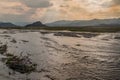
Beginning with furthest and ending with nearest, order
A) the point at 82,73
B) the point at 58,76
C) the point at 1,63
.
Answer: the point at 1,63
the point at 82,73
the point at 58,76

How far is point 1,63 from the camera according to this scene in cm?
3488

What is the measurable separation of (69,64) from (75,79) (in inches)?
379

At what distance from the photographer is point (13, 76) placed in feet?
89.1

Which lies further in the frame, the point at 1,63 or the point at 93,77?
the point at 1,63

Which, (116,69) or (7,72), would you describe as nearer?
(7,72)

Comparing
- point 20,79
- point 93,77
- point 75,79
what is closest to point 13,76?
point 20,79

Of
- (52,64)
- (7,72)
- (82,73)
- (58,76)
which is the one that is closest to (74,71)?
(82,73)

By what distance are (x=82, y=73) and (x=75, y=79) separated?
3.42m

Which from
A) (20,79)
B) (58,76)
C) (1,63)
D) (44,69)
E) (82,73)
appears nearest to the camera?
(20,79)

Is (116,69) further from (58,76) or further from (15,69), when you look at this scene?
(15,69)

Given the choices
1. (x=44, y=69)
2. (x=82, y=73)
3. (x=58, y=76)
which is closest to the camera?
(x=58, y=76)

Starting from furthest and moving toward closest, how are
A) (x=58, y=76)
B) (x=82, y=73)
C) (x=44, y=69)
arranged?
(x=44, y=69), (x=82, y=73), (x=58, y=76)

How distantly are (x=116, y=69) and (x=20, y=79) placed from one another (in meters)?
12.9

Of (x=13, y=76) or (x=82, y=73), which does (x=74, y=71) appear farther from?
(x=13, y=76)
